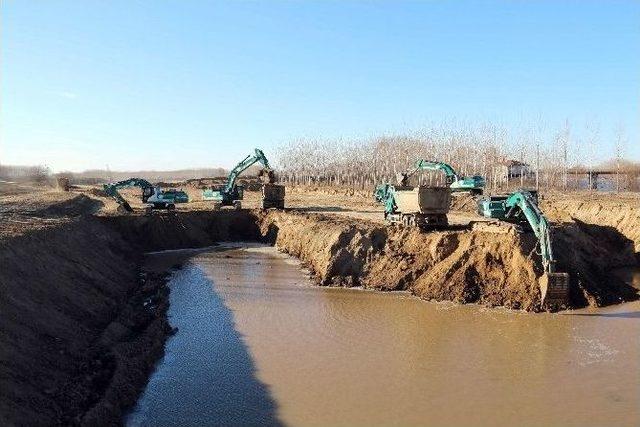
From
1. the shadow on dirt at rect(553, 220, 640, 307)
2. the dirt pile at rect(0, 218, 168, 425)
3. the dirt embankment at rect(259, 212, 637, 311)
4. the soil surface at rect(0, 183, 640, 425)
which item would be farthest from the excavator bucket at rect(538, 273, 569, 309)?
the dirt pile at rect(0, 218, 168, 425)

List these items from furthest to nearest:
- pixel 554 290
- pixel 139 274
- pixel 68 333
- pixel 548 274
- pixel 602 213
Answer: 1. pixel 602 213
2. pixel 139 274
3. pixel 554 290
4. pixel 548 274
5. pixel 68 333

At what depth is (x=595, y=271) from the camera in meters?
19.4

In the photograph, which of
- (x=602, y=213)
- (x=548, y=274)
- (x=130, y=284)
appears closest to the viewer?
(x=548, y=274)

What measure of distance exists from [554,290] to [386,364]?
7.42 metres

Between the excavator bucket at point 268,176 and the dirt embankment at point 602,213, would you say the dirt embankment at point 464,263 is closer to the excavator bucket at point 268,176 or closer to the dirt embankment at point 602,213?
the dirt embankment at point 602,213

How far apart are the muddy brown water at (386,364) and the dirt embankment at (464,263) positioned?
90 centimetres

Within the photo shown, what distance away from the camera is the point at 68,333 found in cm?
1291

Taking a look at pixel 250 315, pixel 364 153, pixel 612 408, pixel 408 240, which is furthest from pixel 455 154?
pixel 612 408

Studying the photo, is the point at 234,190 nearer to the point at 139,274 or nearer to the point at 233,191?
the point at 233,191

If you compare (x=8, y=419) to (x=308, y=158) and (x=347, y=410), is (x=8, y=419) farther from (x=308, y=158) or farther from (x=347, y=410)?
(x=308, y=158)

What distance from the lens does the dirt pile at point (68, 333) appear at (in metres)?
9.53

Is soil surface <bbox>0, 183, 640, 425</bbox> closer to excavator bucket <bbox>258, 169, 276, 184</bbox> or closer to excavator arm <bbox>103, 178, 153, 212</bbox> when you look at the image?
excavator arm <bbox>103, 178, 153, 212</bbox>

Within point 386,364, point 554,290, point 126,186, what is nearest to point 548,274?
point 554,290

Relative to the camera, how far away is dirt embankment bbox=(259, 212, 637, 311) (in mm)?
18203
